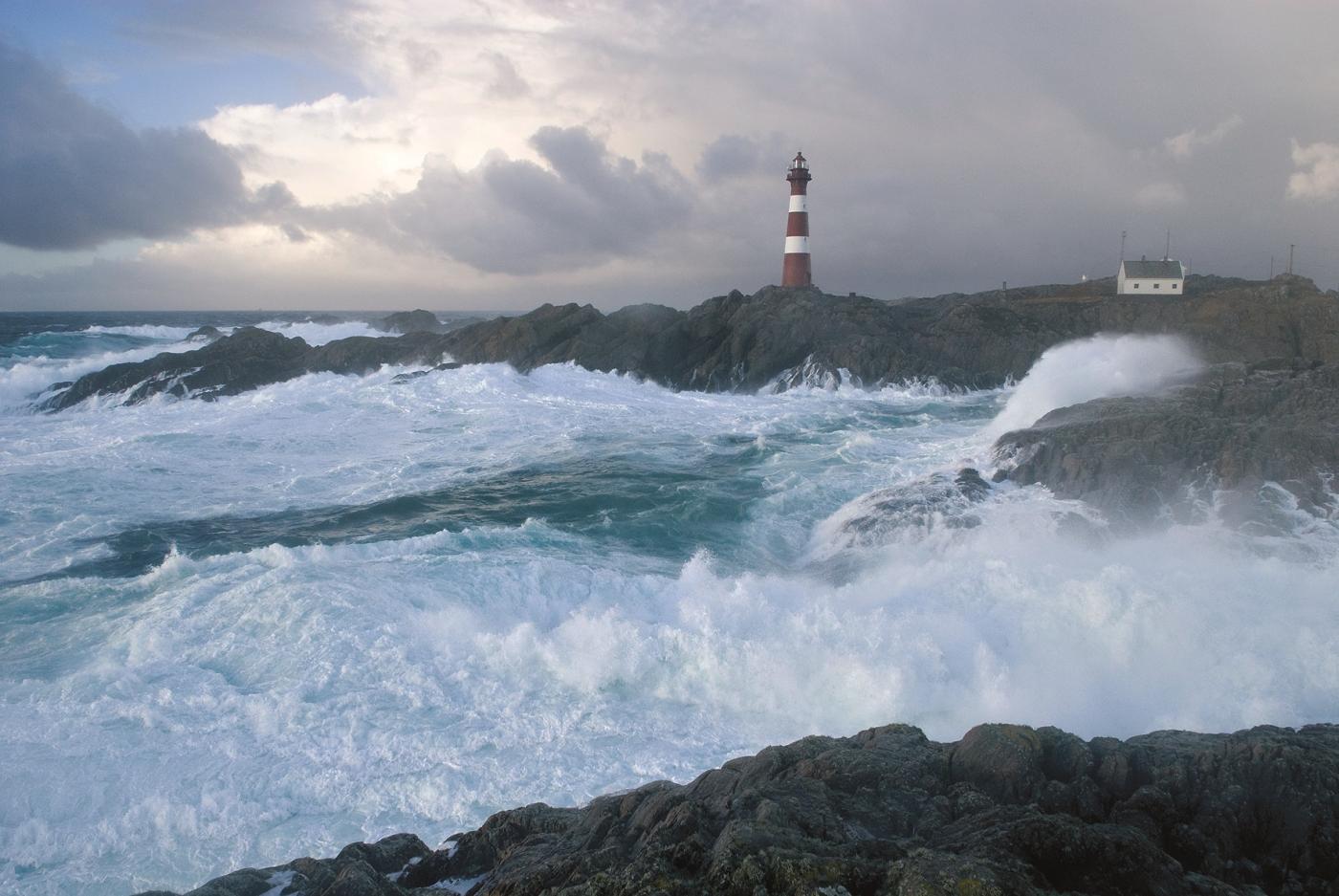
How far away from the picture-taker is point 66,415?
27.2 meters

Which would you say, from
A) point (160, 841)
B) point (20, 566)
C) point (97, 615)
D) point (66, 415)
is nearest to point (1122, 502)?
point (160, 841)

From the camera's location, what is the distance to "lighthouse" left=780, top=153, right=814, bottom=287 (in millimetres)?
41031

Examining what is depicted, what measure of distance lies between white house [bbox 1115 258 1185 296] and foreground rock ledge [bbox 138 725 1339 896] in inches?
1653

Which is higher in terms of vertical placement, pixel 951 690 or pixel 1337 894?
pixel 1337 894

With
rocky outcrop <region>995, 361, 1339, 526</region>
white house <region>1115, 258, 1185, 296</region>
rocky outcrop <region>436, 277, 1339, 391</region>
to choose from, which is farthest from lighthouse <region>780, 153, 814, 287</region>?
rocky outcrop <region>995, 361, 1339, 526</region>

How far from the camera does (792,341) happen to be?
33.8 m

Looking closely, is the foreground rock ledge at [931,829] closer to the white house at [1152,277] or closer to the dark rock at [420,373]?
the dark rock at [420,373]

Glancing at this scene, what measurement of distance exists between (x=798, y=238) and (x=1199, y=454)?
31.1 metres

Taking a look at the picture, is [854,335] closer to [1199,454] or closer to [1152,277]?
[1152,277]

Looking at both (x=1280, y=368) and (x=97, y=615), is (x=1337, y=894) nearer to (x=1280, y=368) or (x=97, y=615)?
(x=97, y=615)

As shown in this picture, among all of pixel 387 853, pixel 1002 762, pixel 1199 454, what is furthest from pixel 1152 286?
pixel 387 853

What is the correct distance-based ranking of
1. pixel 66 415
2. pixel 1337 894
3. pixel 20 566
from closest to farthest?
pixel 1337 894
pixel 20 566
pixel 66 415

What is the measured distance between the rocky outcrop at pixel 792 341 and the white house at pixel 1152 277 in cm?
332

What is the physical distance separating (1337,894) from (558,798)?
4869 millimetres
